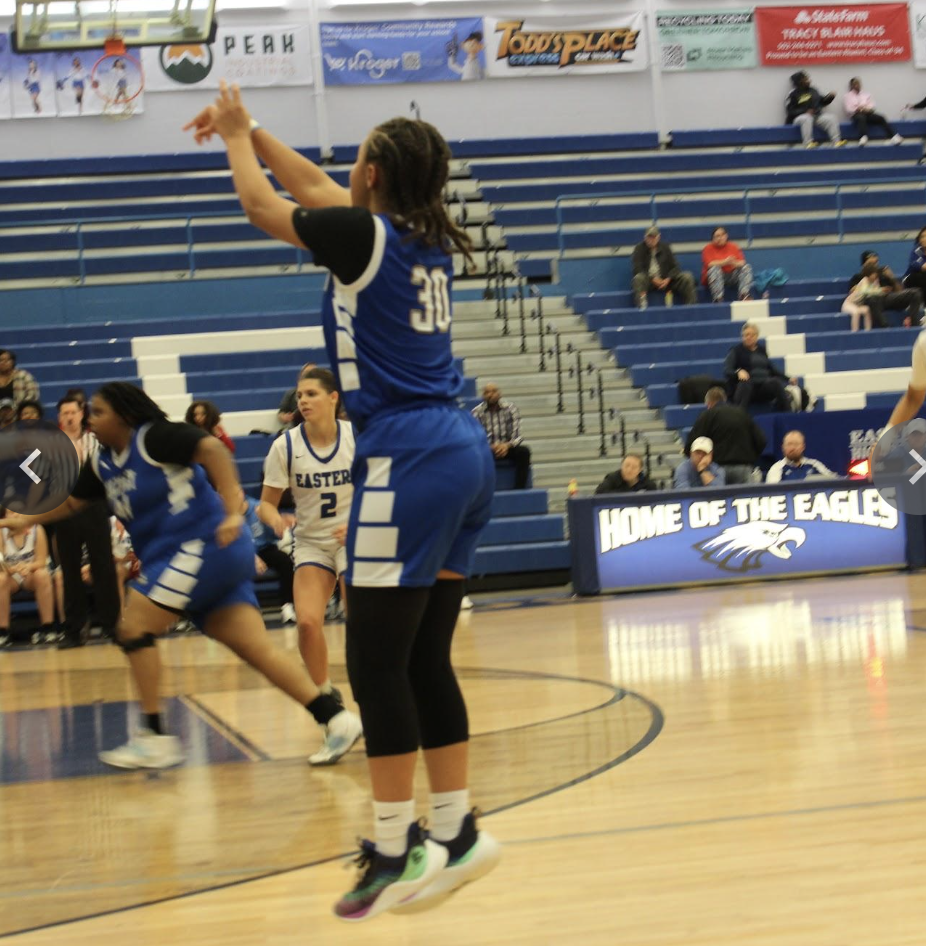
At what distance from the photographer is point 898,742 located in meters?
5.31

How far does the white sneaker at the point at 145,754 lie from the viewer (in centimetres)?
583

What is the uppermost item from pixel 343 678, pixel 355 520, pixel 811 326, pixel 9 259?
pixel 9 259

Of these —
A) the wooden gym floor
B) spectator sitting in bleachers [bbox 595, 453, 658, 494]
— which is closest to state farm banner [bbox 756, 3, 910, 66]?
spectator sitting in bleachers [bbox 595, 453, 658, 494]

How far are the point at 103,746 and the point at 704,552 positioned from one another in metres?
6.94

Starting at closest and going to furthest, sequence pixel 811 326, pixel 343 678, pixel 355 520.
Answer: pixel 355 520
pixel 343 678
pixel 811 326

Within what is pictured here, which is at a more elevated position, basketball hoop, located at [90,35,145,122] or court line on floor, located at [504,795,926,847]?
basketball hoop, located at [90,35,145,122]

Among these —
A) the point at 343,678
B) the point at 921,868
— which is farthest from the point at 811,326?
the point at 921,868

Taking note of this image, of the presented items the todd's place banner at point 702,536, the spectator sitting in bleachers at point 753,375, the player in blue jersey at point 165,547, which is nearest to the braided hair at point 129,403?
the player in blue jersey at point 165,547

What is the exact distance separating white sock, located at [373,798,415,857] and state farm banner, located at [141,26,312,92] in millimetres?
18937

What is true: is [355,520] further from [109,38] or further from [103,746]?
[109,38]

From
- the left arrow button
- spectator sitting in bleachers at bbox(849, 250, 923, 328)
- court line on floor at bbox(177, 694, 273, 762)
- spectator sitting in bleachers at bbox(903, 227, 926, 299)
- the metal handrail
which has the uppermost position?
the metal handrail

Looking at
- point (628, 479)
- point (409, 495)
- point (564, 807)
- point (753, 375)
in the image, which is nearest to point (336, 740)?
point (564, 807)

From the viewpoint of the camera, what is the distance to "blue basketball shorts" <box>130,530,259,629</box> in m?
5.72

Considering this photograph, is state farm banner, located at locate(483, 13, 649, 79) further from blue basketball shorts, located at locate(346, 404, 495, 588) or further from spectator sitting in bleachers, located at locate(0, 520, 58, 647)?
blue basketball shorts, located at locate(346, 404, 495, 588)
